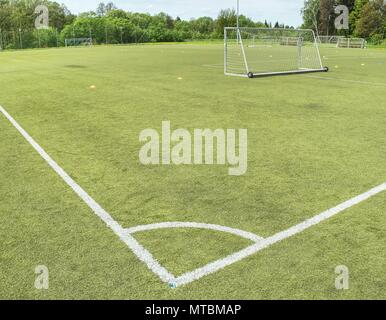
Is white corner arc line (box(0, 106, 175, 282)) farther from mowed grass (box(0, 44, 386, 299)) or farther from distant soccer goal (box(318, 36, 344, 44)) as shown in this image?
distant soccer goal (box(318, 36, 344, 44))

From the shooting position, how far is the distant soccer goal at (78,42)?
63.7 metres

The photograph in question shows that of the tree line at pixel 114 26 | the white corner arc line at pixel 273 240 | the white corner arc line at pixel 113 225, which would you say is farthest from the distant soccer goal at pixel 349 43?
the white corner arc line at pixel 113 225

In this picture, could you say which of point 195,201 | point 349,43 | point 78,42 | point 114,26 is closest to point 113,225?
point 195,201

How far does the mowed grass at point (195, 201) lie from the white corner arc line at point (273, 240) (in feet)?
0.23

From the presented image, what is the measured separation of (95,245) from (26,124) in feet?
→ 18.5

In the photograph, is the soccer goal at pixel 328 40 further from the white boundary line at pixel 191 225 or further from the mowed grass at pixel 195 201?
the white boundary line at pixel 191 225

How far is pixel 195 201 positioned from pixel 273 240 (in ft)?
3.93

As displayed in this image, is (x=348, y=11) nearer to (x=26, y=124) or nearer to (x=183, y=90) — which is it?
(x=183, y=90)

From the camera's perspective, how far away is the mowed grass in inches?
124

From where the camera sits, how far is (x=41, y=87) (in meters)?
13.9

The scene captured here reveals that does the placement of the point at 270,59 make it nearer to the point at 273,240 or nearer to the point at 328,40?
the point at 273,240

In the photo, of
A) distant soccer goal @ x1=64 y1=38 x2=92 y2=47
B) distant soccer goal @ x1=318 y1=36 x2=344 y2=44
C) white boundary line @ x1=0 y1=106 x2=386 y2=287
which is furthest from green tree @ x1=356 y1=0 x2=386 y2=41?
white boundary line @ x1=0 y1=106 x2=386 y2=287

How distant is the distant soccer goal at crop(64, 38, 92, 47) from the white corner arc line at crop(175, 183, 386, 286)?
65.1 meters
